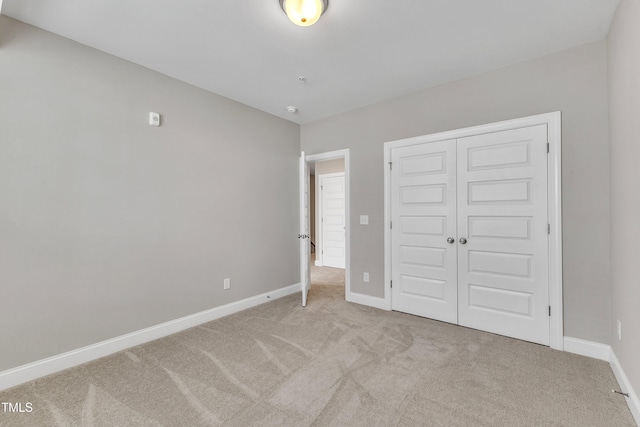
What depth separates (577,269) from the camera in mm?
2332

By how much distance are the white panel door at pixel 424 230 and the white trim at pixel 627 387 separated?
45.7 inches

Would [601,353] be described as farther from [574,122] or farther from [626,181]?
[574,122]

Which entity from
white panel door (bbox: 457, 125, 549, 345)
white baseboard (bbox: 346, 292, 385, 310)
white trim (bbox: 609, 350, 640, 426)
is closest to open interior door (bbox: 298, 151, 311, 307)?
white baseboard (bbox: 346, 292, 385, 310)

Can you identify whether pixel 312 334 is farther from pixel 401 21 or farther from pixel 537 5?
pixel 537 5

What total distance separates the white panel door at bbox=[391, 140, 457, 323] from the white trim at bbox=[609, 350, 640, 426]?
1160mm

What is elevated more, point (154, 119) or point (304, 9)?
point (304, 9)

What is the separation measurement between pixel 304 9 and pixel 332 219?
4.69 meters

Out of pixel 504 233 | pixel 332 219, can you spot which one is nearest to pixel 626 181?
pixel 504 233

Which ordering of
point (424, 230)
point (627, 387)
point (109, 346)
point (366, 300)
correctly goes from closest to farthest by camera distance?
point (627, 387) → point (109, 346) → point (424, 230) → point (366, 300)

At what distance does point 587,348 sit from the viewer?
7.50 feet

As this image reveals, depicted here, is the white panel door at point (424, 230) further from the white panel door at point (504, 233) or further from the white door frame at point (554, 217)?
the white door frame at point (554, 217)

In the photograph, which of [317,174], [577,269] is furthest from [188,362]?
[317,174]

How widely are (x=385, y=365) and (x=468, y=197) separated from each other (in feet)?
5.98

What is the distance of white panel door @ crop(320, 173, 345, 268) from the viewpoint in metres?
6.07
